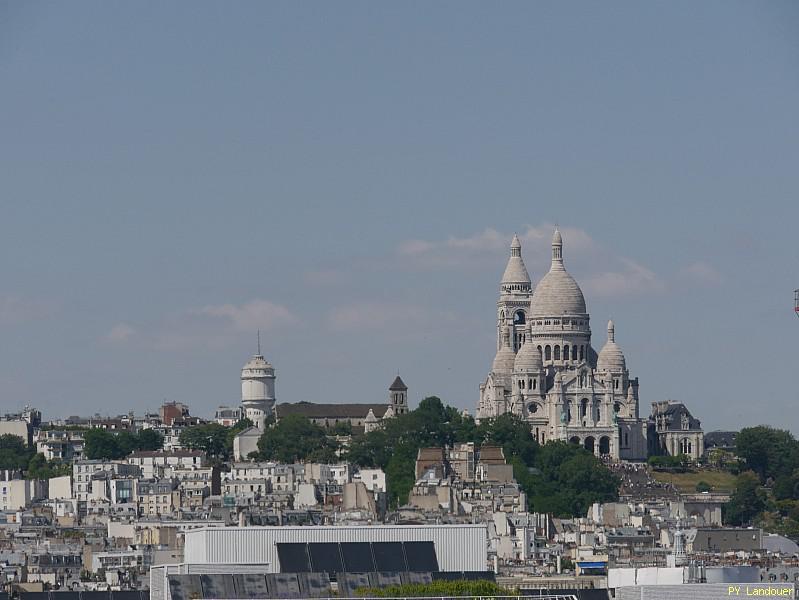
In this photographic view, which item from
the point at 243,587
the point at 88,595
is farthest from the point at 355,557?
the point at 88,595

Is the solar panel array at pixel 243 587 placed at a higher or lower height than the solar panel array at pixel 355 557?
lower

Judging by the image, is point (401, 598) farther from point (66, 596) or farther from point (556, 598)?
Answer: point (66, 596)

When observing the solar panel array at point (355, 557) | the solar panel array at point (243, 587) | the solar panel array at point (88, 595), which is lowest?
the solar panel array at point (243, 587)

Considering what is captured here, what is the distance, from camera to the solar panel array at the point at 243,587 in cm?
9369

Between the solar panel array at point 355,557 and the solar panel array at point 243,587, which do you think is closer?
the solar panel array at point 243,587

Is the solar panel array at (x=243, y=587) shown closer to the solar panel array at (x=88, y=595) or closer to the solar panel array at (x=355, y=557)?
the solar panel array at (x=355, y=557)

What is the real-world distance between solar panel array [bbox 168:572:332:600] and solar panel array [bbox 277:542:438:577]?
1554mm

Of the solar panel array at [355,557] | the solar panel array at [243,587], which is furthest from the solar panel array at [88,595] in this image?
the solar panel array at [243,587]

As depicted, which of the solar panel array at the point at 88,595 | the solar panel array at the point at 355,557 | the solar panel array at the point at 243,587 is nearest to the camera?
the solar panel array at the point at 243,587

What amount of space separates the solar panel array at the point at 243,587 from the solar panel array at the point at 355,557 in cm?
155

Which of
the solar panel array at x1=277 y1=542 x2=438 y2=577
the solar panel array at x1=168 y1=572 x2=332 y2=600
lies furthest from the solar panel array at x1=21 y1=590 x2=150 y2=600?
the solar panel array at x1=168 y1=572 x2=332 y2=600

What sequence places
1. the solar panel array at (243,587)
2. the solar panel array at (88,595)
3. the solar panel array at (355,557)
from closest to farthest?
the solar panel array at (243,587) → the solar panel array at (355,557) → the solar panel array at (88,595)

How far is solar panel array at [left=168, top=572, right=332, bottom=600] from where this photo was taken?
93.7 metres

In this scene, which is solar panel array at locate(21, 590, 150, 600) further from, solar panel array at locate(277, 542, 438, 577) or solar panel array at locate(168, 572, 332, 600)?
solar panel array at locate(168, 572, 332, 600)
